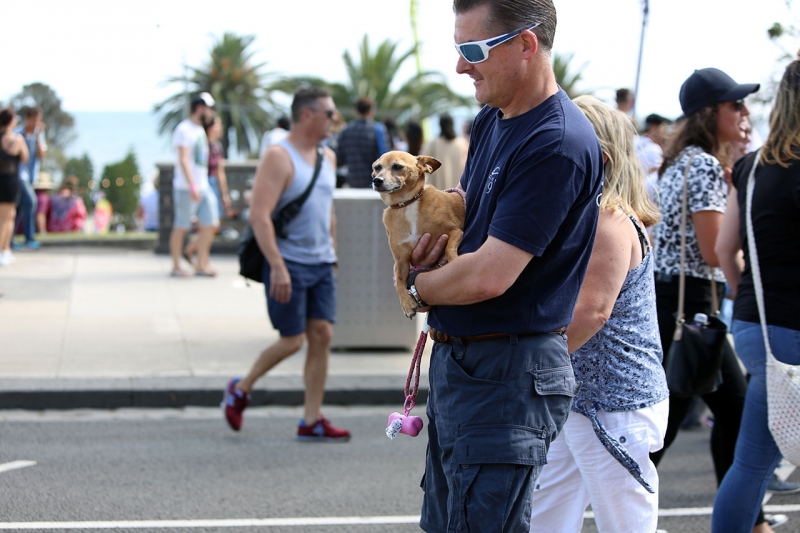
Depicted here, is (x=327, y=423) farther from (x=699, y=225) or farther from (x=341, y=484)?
(x=699, y=225)

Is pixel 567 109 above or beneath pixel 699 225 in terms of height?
above

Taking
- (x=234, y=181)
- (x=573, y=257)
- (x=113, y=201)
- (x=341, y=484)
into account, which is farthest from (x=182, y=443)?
(x=113, y=201)

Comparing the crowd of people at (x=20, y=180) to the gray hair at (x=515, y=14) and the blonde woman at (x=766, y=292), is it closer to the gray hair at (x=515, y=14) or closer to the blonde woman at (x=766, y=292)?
the blonde woman at (x=766, y=292)

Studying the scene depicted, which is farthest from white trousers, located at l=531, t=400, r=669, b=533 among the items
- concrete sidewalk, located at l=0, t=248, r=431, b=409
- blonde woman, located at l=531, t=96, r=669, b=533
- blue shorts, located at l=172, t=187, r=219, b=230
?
blue shorts, located at l=172, t=187, r=219, b=230

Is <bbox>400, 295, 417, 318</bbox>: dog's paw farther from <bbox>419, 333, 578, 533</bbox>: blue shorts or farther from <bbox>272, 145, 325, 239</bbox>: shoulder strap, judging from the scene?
<bbox>272, 145, 325, 239</bbox>: shoulder strap

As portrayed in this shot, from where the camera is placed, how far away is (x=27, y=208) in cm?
1451

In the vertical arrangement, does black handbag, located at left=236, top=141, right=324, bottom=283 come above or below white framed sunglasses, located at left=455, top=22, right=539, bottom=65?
below

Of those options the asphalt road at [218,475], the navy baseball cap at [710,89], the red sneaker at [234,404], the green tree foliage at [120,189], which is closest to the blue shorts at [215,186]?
the asphalt road at [218,475]

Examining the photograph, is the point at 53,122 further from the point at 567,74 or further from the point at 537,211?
the point at 537,211

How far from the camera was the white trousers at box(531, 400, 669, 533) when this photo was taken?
9.85ft

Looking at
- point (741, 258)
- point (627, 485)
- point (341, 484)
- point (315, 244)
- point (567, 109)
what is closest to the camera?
point (567, 109)

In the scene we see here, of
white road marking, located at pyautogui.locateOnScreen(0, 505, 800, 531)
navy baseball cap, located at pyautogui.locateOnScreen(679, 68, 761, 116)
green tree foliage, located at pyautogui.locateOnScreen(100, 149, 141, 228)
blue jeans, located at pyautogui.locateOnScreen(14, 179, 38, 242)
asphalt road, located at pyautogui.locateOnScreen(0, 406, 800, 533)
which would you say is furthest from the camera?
green tree foliage, located at pyautogui.locateOnScreen(100, 149, 141, 228)

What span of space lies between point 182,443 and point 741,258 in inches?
146

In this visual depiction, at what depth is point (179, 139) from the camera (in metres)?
11.3
